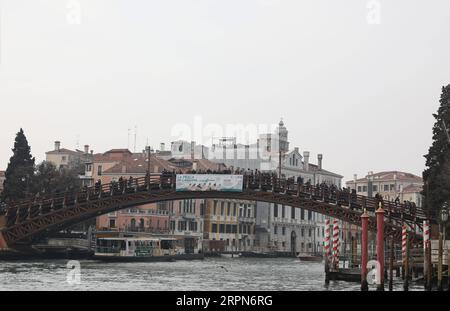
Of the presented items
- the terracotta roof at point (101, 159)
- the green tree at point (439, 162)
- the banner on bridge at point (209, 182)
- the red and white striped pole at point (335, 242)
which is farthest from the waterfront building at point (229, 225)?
the red and white striped pole at point (335, 242)

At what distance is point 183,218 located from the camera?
68.8 metres

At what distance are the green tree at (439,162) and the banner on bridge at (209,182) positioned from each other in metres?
9.09

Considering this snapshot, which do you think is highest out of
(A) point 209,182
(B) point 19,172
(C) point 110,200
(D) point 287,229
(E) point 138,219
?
(B) point 19,172

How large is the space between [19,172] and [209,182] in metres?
14.8

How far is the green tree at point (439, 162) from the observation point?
37.8m

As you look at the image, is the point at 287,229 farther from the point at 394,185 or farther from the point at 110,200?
the point at 110,200

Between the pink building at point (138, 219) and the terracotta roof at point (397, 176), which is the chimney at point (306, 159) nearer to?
the terracotta roof at point (397, 176)

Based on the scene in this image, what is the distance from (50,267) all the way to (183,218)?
96.6 ft

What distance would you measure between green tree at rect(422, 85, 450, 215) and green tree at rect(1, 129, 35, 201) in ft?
82.0

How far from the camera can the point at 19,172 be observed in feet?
187

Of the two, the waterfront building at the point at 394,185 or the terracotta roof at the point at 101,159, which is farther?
the waterfront building at the point at 394,185

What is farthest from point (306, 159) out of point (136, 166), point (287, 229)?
point (136, 166)

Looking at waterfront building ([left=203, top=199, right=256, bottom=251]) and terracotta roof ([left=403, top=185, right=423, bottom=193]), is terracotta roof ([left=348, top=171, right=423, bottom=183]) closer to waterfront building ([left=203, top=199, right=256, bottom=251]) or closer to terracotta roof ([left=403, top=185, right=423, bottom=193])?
terracotta roof ([left=403, top=185, right=423, bottom=193])
